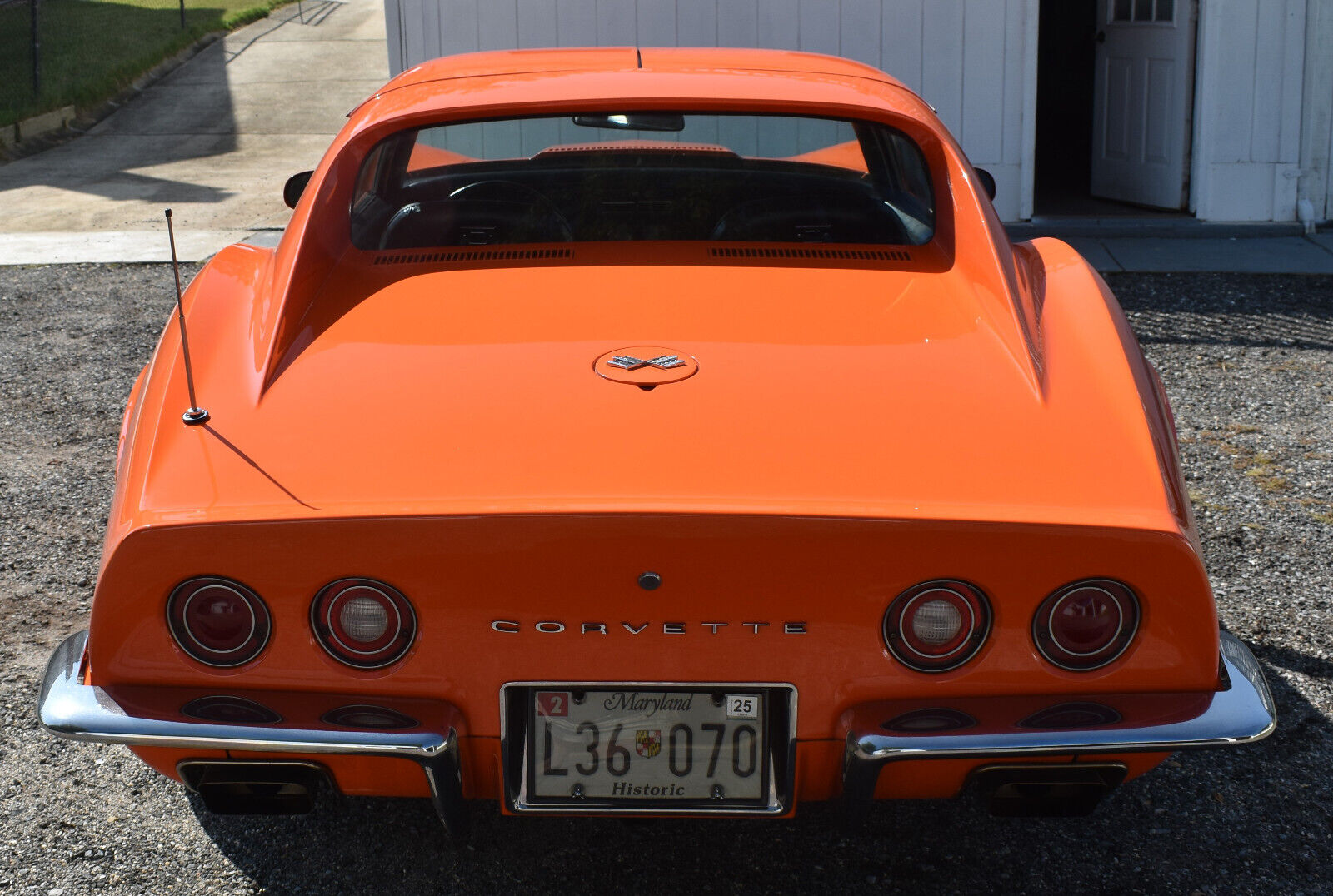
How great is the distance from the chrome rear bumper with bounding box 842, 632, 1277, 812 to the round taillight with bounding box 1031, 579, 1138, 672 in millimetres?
80

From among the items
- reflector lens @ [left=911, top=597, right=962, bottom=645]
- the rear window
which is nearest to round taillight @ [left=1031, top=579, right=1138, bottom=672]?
reflector lens @ [left=911, top=597, right=962, bottom=645]

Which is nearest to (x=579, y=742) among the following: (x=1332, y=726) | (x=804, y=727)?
(x=804, y=727)

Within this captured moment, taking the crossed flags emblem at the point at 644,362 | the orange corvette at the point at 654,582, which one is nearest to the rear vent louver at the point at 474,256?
the orange corvette at the point at 654,582

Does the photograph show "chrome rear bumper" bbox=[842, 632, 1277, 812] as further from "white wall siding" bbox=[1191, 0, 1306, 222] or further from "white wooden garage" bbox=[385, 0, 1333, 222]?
"white wall siding" bbox=[1191, 0, 1306, 222]

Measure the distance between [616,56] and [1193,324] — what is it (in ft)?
13.4

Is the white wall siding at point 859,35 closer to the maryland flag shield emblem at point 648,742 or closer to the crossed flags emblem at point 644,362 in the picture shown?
the crossed flags emblem at point 644,362

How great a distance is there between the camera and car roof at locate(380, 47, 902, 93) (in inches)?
119

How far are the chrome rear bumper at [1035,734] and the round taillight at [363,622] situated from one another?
71 cm

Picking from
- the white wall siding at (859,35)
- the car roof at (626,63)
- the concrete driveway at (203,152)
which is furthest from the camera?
the concrete driveway at (203,152)

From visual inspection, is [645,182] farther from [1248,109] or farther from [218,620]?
[1248,109]

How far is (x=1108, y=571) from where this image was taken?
1.84m

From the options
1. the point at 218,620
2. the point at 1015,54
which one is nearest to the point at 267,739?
the point at 218,620

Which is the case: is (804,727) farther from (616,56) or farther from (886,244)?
(616,56)

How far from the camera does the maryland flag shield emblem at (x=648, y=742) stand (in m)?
1.93
